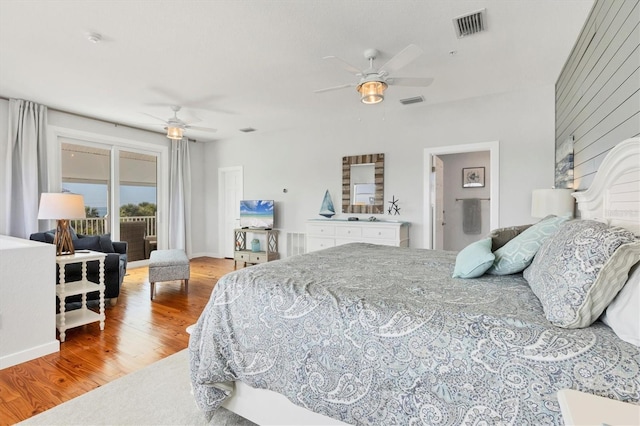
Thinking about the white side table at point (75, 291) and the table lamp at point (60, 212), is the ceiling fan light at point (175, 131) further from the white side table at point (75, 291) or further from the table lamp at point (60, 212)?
the white side table at point (75, 291)

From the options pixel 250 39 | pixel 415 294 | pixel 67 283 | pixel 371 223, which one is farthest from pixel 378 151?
pixel 67 283

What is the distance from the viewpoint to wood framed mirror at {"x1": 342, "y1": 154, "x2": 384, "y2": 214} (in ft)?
16.5

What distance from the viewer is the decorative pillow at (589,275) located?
1.01 m

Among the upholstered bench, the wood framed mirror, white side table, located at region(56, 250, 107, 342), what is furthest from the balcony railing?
the wood framed mirror

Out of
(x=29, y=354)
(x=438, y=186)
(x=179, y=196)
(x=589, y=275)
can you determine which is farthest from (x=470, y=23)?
(x=179, y=196)

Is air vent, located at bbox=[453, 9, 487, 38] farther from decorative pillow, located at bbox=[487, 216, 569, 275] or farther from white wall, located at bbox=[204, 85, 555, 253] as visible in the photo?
white wall, located at bbox=[204, 85, 555, 253]

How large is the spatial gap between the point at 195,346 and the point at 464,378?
52.1 inches

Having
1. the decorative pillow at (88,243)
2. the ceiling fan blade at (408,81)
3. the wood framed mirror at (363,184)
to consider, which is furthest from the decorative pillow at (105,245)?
the ceiling fan blade at (408,81)

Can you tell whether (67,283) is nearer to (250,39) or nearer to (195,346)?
(195,346)

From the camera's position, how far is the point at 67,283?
3.10 m

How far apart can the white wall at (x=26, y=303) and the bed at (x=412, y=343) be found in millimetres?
1704

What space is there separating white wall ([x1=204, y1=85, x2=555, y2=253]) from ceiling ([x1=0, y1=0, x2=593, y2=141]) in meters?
0.32

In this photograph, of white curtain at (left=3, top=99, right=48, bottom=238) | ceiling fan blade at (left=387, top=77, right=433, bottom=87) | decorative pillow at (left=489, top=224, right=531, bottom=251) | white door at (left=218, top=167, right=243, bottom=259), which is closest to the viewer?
decorative pillow at (left=489, top=224, right=531, bottom=251)

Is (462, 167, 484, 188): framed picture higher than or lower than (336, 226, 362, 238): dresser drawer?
higher
